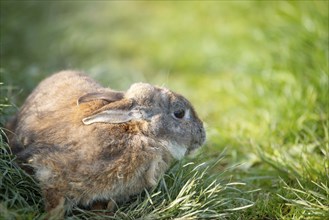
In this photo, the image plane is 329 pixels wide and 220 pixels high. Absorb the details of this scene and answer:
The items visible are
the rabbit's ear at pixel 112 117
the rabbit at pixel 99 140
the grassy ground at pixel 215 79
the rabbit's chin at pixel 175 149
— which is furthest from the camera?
the rabbit's chin at pixel 175 149

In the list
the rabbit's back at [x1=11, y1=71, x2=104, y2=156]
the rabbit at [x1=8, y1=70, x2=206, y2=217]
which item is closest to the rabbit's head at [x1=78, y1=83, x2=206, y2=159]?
the rabbit at [x1=8, y1=70, x2=206, y2=217]

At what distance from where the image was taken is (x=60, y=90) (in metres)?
4.31

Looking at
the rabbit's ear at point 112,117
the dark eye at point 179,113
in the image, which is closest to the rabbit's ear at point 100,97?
the rabbit's ear at point 112,117

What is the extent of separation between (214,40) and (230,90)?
1.42 m

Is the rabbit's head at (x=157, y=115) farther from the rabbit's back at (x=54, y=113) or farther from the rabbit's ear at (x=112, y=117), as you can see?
the rabbit's back at (x=54, y=113)

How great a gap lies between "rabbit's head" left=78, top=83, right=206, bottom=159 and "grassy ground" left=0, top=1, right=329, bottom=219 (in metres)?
0.20

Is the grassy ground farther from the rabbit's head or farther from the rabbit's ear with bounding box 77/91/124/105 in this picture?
the rabbit's ear with bounding box 77/91/124/105

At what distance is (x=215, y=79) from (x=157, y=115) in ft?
11.3

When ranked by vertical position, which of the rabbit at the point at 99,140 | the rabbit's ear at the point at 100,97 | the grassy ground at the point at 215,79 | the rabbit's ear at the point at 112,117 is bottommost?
the grassy ground at the point at 215,79

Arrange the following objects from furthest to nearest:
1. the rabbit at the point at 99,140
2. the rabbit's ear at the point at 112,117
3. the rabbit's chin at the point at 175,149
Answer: the rabbit's chin at the point at 175,149
the rabbit's ear at the point at 112,117
the rabbit at the point at 99,140

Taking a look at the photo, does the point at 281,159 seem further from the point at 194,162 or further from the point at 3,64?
the point at 3,64

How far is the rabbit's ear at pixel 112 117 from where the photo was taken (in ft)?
12.5

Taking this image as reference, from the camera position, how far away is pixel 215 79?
740 centimetres

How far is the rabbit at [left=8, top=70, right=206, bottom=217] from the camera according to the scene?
12.0ft
